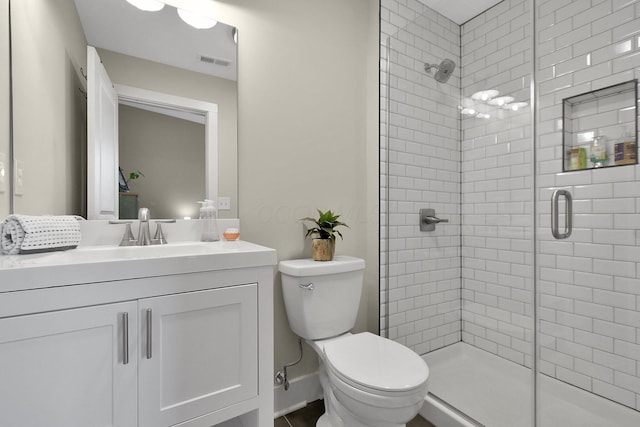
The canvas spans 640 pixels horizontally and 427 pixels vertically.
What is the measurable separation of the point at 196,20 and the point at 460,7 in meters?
1.67

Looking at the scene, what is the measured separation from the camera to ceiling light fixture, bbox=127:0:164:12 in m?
1.38

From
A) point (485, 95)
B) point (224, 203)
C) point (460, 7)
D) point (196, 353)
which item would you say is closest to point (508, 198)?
point (485, 95)

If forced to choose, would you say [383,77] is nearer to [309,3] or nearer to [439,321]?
[309,3]

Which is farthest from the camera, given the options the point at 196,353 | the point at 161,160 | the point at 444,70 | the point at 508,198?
the point at 444,70

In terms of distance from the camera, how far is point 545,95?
147 cm

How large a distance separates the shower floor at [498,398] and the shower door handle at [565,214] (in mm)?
673

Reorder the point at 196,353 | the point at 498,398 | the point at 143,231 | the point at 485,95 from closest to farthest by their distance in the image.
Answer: the point at 196,353 < the point at 143,231 < the point at 498,398 < the point at 485,95

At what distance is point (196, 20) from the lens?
1505 millimetres

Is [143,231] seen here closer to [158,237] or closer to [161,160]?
[158,237]

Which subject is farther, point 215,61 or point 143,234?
point 215,61

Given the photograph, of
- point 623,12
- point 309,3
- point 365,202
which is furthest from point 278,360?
point 623,12

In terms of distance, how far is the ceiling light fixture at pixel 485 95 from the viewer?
174 centimetres

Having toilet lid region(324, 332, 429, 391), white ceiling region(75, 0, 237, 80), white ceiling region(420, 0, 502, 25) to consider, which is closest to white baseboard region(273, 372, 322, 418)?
toilet lid region(324, 332, 429, 391)

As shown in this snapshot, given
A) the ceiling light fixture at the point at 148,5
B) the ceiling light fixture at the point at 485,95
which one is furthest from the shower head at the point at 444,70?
the ceiling light fixture at the point at 148,5
